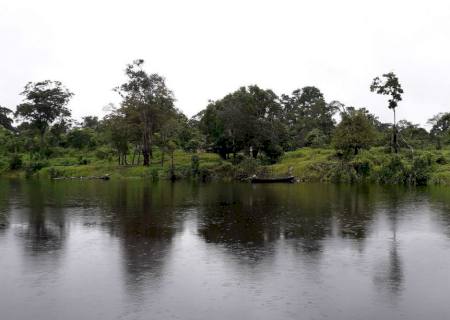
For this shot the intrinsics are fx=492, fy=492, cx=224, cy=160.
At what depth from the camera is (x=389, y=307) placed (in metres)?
13.7

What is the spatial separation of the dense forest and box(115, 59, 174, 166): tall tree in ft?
0.58

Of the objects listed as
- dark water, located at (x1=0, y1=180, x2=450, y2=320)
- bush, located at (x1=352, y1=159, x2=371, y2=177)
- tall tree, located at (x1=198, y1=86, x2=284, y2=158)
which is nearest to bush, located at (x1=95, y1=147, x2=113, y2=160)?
tall tree, located at (x1=198, y1=86, x2=284, y2=158)

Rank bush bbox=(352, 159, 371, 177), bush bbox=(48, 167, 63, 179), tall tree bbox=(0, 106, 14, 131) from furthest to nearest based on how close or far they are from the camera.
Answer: tall tree bbox=(0, 106, 14, 131)
bush bbox=(48, 167, 63, 179)
bush bbox=(352, 159, 371, 177)

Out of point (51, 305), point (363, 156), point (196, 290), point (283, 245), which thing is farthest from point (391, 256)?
point (363, 156)

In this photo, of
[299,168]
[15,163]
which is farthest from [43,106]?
[299,168]

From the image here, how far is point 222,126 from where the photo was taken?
289 feet

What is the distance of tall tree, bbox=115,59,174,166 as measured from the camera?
283 ft

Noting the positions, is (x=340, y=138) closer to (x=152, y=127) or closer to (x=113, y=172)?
(x=152, y=127)

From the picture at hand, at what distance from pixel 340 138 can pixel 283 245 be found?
5495 cm

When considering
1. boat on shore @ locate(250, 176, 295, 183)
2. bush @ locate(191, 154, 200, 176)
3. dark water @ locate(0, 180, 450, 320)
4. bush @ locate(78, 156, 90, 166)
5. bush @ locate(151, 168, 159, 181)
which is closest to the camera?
dark water @ locate(0, 180, 450, 320)

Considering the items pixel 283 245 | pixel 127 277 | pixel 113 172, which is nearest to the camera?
pixel 127 277

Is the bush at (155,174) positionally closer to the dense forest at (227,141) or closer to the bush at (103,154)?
the dense forest at (227,141)

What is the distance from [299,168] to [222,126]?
18.5m

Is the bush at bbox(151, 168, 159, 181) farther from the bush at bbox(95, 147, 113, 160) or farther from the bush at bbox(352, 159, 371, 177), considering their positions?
the bush at bbox(352, 159, 371, 177)
